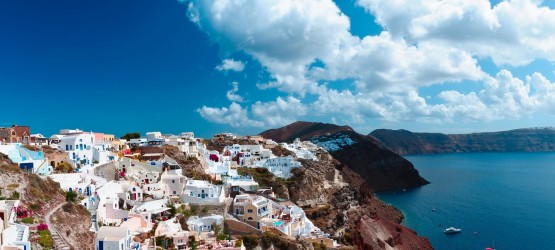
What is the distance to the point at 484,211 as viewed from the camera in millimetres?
79125

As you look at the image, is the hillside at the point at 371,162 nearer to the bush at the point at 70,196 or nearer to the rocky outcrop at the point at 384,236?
the rocky outcrop at the point at 384,236

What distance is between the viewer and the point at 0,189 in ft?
76.9

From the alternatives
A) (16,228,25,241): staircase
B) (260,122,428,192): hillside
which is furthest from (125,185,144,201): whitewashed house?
(260,122,428,192): hillside

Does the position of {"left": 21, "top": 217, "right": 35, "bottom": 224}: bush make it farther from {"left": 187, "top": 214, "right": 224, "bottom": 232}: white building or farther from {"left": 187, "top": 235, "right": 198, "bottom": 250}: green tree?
{"left": 187, "top": 214, "right": 224, "bottom": 232}: white building

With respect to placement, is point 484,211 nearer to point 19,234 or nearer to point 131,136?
point 131,136

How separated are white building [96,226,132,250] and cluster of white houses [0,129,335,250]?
0.05 metres

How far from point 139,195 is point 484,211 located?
211ft

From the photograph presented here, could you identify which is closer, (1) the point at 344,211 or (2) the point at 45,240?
(2) the point at 45,240

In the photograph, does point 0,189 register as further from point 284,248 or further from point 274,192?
point 274,192

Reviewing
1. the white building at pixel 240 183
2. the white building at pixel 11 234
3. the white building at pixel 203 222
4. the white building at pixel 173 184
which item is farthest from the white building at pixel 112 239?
the white building at pixel 240 183

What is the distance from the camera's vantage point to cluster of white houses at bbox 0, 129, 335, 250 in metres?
28.1

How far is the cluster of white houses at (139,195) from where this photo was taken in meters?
28.1

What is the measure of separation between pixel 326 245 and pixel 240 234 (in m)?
8.08

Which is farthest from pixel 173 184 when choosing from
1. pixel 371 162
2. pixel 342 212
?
pixel 371 162
